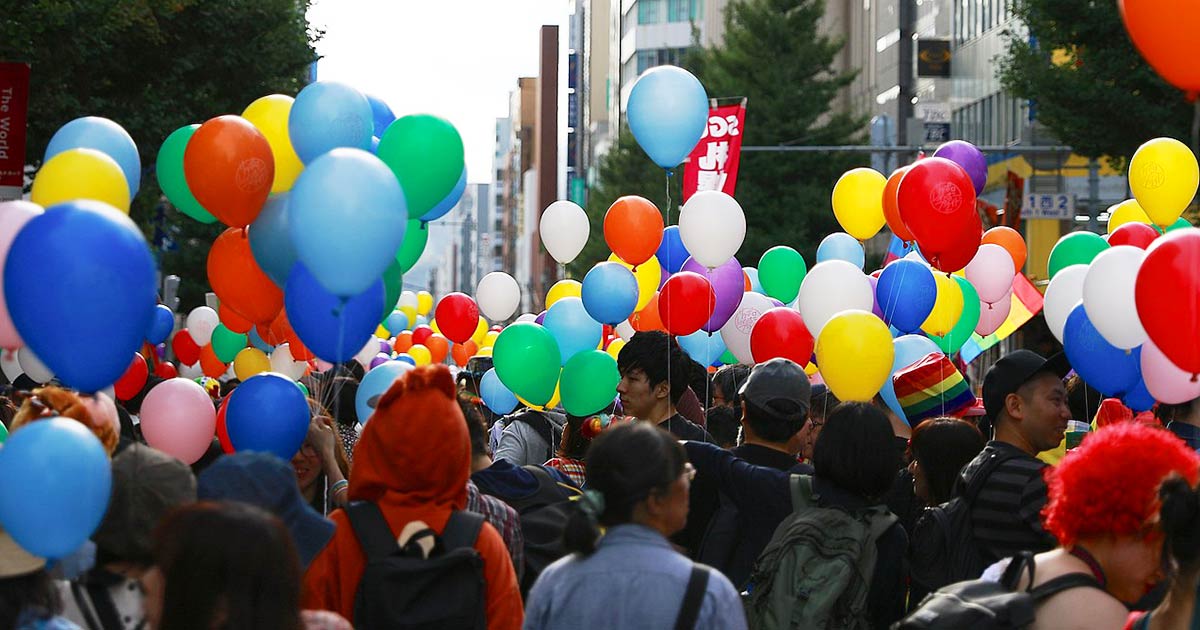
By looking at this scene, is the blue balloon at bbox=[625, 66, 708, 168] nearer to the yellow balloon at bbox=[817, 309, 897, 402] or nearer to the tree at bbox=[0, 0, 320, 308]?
the yellow balloon at bbox=[817, 309, 897, 402]

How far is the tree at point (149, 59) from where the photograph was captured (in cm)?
1574

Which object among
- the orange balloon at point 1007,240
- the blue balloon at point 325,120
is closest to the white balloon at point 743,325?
the orange balloon at point 1007,240

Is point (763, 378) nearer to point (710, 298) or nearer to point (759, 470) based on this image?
point (759, 470)

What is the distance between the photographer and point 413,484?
3883 mm

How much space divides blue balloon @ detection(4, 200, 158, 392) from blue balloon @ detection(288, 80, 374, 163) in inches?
65.1

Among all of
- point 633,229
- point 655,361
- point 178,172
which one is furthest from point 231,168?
point 633,229

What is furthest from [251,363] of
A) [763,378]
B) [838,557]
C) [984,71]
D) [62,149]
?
[984,71]

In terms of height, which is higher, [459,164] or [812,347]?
[459,164]

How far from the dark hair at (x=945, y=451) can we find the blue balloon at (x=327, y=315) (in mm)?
2036

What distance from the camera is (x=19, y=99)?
12164 millimetres

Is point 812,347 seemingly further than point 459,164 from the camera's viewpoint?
Yes

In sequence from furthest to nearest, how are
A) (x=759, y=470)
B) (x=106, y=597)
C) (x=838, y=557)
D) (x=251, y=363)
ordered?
(x=251, y=363)
(x=759, y=470)
(x=838, y=557)
(x=106, y=597)

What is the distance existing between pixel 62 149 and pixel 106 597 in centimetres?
301

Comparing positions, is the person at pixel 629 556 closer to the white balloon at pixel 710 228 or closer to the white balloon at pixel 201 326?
the white balloon at pixel 710 228
